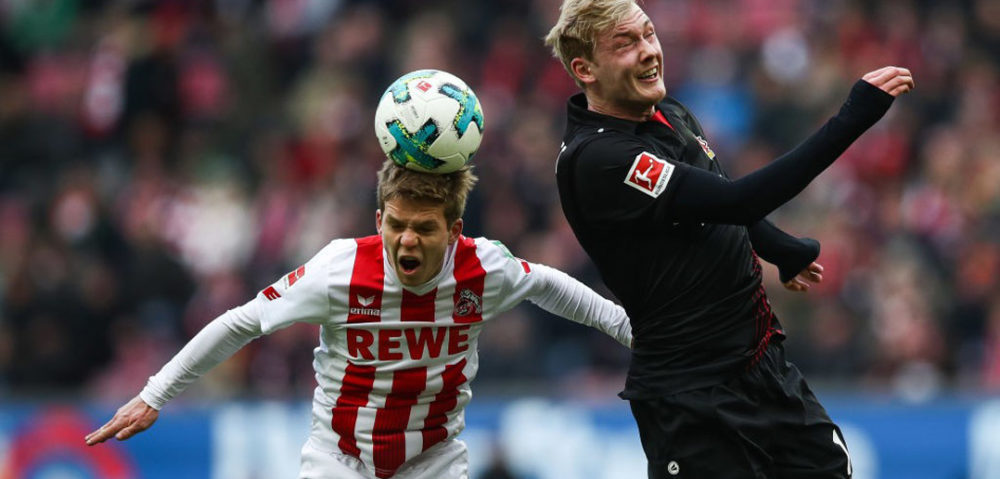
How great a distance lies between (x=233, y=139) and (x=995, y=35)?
260 inches

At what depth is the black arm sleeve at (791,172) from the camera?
4922mm

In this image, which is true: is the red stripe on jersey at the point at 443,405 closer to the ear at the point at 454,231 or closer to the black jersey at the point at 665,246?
the ear at the point at 454,231

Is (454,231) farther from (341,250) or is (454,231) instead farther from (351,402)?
(351,402)

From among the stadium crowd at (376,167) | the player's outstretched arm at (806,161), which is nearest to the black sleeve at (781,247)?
the player's outstretched arm at (806,161)

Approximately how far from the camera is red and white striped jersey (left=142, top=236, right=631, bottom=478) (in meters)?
5.68

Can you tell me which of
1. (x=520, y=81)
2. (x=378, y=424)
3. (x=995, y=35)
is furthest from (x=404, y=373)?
(x=995, y=35)

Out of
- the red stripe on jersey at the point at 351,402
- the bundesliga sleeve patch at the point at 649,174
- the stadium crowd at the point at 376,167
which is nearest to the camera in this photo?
the bundesliga sleeve patch at the point at 649,174

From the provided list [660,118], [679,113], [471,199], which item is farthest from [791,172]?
[471,199]

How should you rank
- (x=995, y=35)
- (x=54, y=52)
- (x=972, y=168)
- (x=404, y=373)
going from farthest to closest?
(x=54, y=52) → (x=995, y=35) → (x=972, y=168) → (x=404, y=373)

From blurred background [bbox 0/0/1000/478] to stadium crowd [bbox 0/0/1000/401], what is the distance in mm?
21

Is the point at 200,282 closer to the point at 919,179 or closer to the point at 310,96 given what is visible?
the point at 310,96

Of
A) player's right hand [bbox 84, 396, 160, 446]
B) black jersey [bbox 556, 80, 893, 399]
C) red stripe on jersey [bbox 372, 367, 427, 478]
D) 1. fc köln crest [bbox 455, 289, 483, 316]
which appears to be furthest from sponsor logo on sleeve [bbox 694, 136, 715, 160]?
player's right hand [bbox 84, 396, 160, 446]

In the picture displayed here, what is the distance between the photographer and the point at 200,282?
1202 centimetres

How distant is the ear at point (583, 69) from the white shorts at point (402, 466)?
1.51 meters
